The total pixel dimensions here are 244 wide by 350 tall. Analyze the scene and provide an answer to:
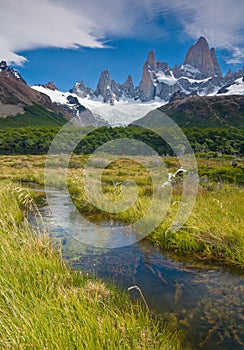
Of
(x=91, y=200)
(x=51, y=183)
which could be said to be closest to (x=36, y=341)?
(x=91, y=200)

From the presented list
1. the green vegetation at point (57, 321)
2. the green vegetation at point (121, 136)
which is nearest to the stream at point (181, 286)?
the green vegetation at point (57, 321)

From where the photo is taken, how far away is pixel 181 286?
23.0ft

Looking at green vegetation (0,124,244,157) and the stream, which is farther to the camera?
green vegetation (0,124,244,157)

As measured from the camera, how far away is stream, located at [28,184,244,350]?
5316 millimetres

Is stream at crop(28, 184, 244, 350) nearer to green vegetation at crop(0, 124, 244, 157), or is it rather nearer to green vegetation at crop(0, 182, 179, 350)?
green vegetation at crop(0, 182, 179, 350)

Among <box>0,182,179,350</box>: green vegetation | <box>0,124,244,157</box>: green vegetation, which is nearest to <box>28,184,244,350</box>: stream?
<box>0,182,179,350</box>: green vegetation

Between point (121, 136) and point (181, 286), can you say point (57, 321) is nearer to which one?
point (181, 286)

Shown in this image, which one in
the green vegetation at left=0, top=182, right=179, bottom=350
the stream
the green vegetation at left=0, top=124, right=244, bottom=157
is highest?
the green vegetation at left=0, top=124, right=244, bottom=157

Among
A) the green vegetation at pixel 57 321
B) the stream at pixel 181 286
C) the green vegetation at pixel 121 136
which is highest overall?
the green vegetation at pixel 121 136

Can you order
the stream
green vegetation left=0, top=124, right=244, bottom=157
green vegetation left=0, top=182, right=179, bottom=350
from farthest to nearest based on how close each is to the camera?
green vegetation left=0, top=124, right=244, bottom=157 → the stream → green vegetation left=0, top=182, right=179, bottom=350

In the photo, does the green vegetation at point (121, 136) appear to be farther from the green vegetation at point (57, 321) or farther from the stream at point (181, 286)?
the green vegetation at point (57, 321)

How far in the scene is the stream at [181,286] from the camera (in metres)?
5.32

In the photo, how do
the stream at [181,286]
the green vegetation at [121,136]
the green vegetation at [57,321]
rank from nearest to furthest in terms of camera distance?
the green vegetation at [57,321]
the stream at [181,286]
the green vegetation at [121,136]

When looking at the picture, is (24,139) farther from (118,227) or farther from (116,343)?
(116,343)
